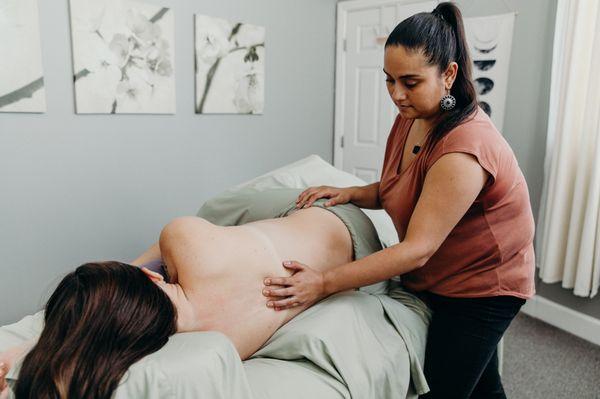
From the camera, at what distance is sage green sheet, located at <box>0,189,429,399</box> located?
30.4 inches

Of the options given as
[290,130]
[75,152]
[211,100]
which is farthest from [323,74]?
[75,152]

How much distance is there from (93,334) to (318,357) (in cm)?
43

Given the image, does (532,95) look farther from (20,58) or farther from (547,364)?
(20,58)

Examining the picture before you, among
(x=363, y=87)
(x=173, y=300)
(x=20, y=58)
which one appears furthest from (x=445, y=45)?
(x=363, y=87)

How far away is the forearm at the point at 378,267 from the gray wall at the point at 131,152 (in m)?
1.21

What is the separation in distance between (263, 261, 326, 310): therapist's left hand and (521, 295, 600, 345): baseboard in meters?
2.16

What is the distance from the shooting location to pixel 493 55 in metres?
2.98

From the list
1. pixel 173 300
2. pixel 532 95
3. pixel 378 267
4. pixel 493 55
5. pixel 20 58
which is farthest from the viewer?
pixel 493 55

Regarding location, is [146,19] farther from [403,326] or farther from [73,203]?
[403,326]

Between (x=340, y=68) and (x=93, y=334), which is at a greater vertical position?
(x=340, y=68)

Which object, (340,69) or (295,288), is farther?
(340,69)

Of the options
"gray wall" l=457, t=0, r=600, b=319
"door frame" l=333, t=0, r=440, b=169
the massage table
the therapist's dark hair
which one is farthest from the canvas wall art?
the massage table

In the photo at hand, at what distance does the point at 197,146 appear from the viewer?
312 centimetres

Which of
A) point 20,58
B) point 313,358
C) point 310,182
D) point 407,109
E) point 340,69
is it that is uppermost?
point 340,69
